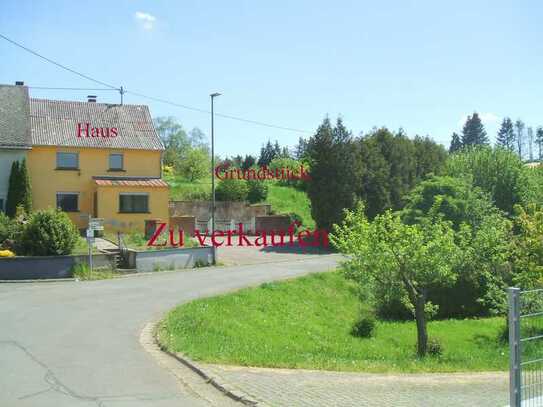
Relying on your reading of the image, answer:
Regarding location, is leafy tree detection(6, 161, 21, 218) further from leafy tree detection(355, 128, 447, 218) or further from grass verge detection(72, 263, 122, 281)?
leafy tree detection(355, 128, 447, 218)

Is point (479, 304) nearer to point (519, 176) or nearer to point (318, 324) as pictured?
point (318, 324)

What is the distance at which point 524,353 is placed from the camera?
6340 millimetres

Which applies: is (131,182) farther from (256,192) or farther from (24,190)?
(256,192)

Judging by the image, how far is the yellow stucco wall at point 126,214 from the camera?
36.9 meters

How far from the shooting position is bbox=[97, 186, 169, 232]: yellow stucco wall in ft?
121

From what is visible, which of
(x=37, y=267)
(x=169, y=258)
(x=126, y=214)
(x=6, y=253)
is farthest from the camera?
(x=126, y=214)

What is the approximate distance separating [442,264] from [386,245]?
172 centimetres

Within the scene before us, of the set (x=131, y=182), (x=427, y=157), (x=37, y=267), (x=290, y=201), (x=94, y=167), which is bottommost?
(x=37, y=267)

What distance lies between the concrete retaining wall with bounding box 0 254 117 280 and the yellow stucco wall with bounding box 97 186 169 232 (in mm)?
13521

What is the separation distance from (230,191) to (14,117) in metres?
16.0

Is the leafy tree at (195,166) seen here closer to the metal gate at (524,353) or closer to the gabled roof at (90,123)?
the gabled roof at (90,123)

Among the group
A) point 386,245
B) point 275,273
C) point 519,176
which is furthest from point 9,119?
point 519,176

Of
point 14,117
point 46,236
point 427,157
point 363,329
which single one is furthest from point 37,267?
point 427,157

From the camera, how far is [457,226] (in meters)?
29.9
